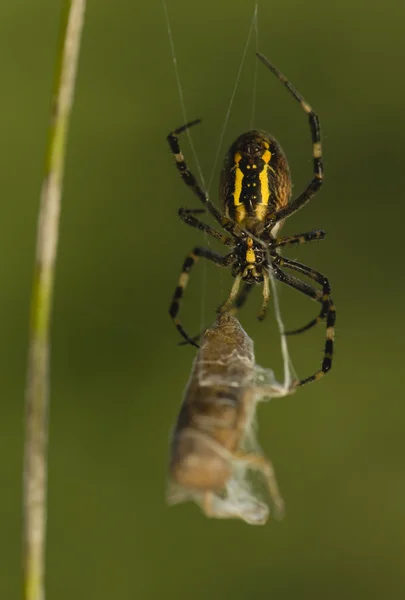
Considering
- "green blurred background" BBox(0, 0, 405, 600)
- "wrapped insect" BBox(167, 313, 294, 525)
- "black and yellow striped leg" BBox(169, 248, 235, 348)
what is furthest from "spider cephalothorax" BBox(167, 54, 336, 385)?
"green blurred background" BBox(0, 0, 405, 600)

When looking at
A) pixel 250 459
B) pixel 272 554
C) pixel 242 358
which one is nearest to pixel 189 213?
pixel 242 358

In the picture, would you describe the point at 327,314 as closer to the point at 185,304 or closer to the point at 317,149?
the point at 317,149

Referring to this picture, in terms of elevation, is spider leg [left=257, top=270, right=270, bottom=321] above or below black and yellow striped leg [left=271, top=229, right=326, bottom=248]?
below

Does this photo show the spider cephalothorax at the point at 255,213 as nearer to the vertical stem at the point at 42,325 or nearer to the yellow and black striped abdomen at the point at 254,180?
the yellow and black striped abdomen at the point at 254,180

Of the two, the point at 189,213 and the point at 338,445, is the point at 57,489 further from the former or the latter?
the point at 189,213

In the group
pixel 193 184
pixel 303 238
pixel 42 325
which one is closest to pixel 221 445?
pixel 42 325

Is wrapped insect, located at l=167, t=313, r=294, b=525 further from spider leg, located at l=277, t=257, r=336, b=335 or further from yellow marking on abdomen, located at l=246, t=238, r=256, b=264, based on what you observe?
yellow marking on abdomen, located at l=246, t=238, r=256, b=264
